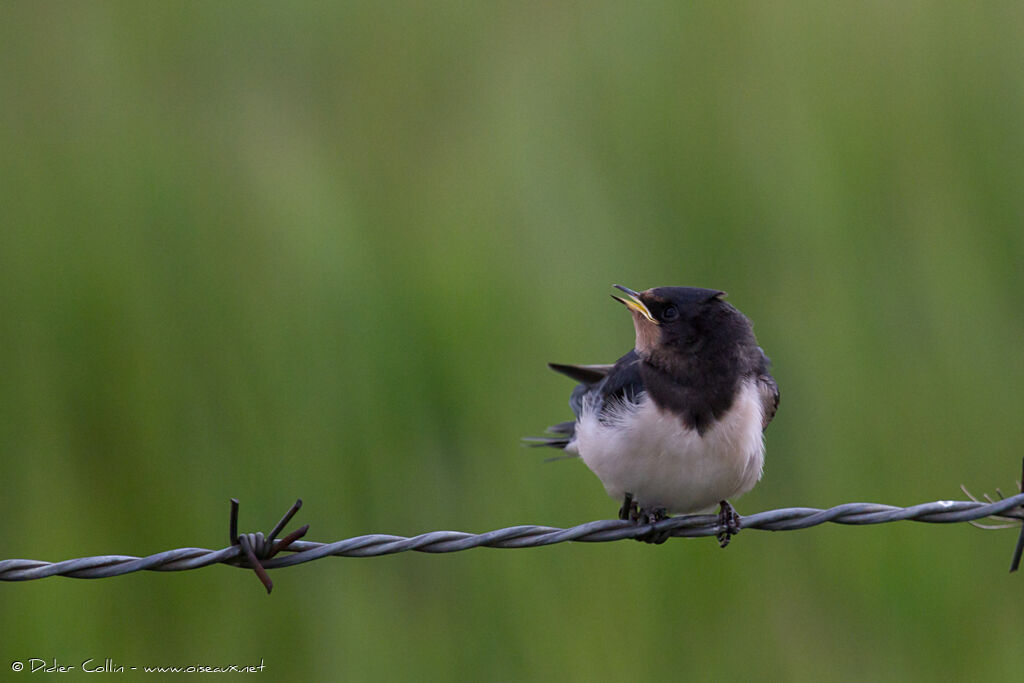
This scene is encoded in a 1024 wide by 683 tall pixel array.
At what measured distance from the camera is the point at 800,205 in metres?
4.11

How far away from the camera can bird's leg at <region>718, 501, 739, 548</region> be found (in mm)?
2621

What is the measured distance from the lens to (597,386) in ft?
10.2

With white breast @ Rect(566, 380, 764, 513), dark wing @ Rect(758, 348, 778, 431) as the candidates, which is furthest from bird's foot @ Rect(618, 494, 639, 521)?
dark wing @ Rect(758, 348, 778, 431)

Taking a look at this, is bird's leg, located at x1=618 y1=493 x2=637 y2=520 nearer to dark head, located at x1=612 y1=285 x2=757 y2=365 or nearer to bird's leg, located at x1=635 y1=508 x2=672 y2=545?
bird's leg, located at x1=635 y1=508 x2=672 y2=545

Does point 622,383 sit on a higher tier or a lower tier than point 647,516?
higher

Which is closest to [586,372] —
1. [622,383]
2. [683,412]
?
[622,383]

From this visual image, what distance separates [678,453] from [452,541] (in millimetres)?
777

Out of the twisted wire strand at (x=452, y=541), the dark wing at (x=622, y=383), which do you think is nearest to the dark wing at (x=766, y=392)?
the dark wing at (x=622, y=383)

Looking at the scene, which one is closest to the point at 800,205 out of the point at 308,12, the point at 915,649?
the point at 915,649

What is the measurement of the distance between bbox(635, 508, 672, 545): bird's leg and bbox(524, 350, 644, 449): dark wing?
13.1 inches

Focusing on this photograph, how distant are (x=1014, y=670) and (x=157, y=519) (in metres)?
2.98

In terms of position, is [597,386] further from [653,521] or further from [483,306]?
[483,306]

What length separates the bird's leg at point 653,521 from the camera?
8.38 feet

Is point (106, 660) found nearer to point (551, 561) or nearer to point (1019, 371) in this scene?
point (551, 561)
